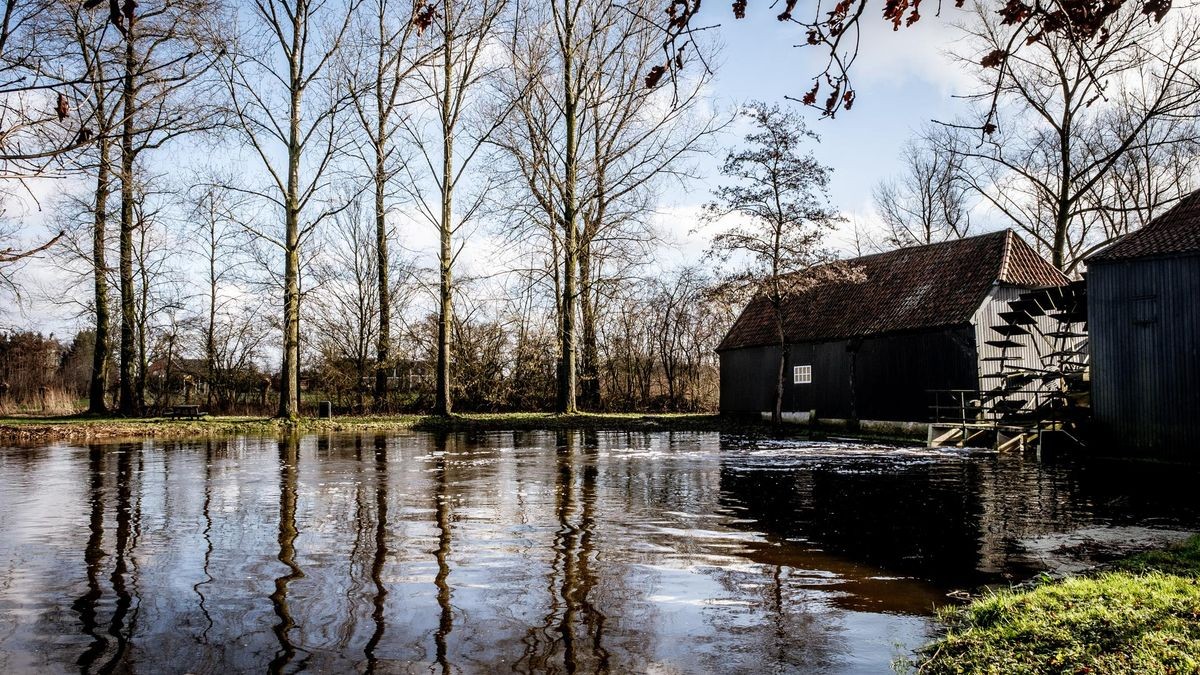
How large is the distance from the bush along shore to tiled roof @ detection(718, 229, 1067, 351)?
19.1 m

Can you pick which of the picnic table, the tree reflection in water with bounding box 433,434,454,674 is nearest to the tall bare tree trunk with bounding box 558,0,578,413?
the picnic table

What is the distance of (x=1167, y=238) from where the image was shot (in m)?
17.3

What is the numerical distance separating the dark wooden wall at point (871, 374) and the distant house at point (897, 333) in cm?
3

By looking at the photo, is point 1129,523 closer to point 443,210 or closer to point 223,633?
point 223,633

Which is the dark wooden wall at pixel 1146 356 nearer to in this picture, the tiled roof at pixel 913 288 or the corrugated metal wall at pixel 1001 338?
the corrugated metal wall at pixel 1001 338

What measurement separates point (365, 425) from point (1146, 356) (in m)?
20.0

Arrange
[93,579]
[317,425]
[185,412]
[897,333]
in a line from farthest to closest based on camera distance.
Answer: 1. [185,412]
2. [897,333]
3. [317,425]
4. [93,579]

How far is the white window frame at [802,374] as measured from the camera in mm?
28844

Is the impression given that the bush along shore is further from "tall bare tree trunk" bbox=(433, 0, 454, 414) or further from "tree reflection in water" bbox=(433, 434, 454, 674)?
"tall bare tree trunk" bbox=(433, 0, 454, 414)

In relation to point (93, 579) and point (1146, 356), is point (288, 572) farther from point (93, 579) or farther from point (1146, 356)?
point (1146, 356)

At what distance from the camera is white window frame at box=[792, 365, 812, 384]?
1136 inches

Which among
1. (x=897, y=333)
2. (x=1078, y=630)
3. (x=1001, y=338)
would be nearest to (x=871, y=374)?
(x=897, y=333)

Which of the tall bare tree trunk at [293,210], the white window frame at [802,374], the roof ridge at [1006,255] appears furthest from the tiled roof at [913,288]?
the tall bare tree trunk at [293,210]

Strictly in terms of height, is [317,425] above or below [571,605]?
above
